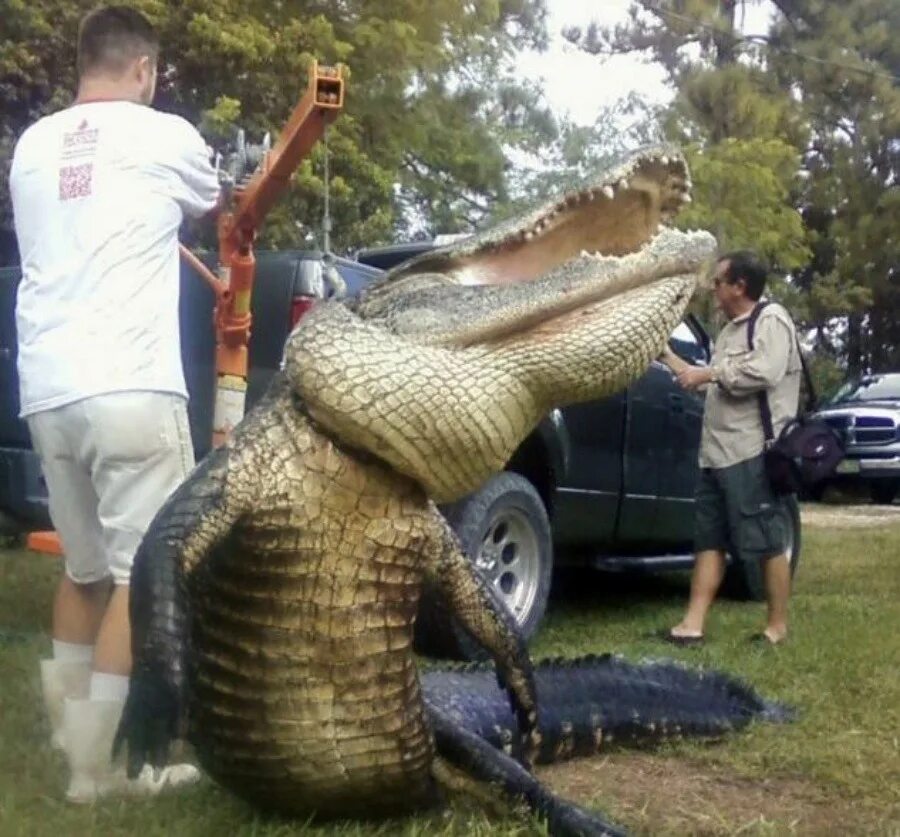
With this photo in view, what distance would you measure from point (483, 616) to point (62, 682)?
1115mm

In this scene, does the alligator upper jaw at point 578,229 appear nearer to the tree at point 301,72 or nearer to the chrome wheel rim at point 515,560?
the chrome wheel rim at point 515,560

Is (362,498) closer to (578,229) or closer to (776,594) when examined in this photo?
(578,229)

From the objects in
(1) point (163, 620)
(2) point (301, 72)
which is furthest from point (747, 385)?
(2) point (301, 72)

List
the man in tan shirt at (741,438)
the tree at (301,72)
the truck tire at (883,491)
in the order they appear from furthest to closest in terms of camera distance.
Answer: the truck tire at (883,491) < the tree at (301,72) < the man in tan shirt at (741,438)

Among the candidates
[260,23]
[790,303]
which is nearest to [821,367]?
[790,303]

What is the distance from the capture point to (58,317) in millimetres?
3084

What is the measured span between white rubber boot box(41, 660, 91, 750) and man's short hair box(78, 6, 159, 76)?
144 centimetres

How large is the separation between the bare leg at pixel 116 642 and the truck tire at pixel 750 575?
14.7 ft

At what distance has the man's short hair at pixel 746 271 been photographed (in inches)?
223

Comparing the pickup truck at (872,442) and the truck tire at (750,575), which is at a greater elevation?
the truck tire at (750,575)

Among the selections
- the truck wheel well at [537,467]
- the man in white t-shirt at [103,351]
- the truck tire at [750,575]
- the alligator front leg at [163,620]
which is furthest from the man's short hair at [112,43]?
the truck tire at [750,575]

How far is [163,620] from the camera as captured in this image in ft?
8.54

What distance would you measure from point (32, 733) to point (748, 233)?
1956 centimetres

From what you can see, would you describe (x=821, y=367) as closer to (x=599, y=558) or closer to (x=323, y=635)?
(x=599, y=558)
